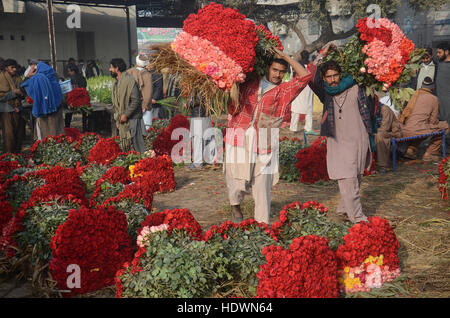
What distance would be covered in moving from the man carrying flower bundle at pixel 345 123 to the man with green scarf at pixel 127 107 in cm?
390

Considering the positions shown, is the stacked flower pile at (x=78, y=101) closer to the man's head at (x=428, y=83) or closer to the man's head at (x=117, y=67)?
the man's head at (x=117, y=67)

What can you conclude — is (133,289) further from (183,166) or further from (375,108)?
(183,166)

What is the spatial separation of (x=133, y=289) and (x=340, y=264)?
173cm

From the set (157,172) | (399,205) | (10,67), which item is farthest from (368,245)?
(10,67)

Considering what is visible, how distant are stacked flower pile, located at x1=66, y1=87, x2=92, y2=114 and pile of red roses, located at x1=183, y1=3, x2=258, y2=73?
27.4 ft

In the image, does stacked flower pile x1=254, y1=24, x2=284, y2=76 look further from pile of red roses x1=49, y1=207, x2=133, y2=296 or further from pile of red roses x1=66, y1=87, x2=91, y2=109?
pile of red roses x1=66, y1=87, x2=91, y2=109

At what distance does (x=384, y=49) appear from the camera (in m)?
5.07

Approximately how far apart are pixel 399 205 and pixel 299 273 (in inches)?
152

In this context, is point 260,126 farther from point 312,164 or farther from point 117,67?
point 117,67

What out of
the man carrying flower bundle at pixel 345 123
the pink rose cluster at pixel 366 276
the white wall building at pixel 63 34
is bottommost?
the pink rose cluster at pixel 366 276

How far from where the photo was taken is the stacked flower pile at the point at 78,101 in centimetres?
1204

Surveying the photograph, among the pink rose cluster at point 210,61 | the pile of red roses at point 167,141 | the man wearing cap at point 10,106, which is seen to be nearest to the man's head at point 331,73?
the pink rose cluster at point 210,61

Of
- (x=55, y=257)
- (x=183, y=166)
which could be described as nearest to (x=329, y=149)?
(x=55, y=257)
